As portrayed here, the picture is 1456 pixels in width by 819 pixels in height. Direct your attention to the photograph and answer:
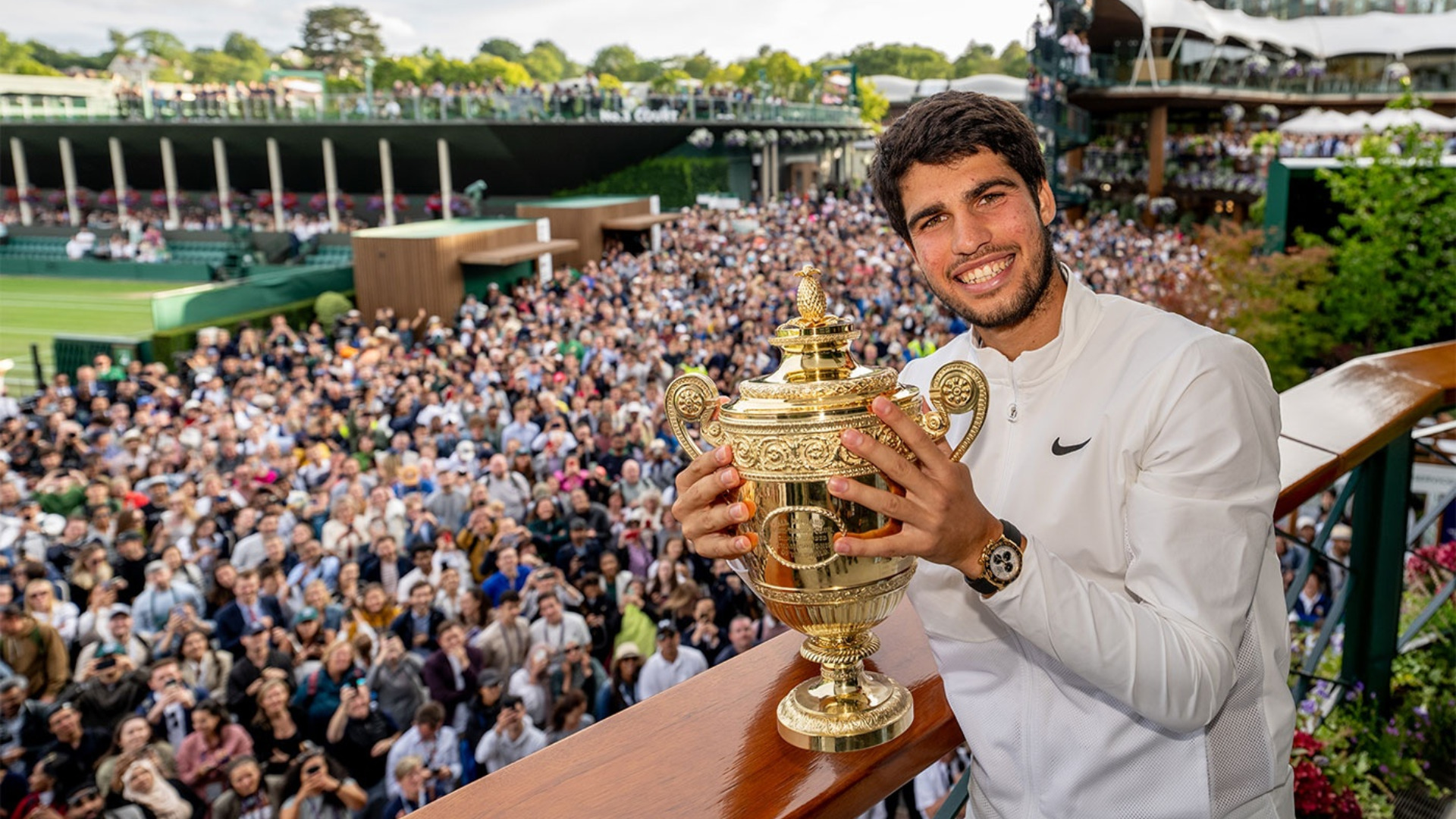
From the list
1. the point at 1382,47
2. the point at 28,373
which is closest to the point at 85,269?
the point at 28,373

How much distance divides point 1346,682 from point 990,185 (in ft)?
7.18

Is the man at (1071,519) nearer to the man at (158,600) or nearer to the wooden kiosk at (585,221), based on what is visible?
the man at (158,600)

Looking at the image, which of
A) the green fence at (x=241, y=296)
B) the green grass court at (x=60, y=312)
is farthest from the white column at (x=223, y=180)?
the green fence at (x=241, y=296)

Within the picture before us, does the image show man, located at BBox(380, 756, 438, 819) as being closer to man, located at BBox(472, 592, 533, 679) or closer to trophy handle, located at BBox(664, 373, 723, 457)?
man, located at BBox(472, 592, 533, 679)

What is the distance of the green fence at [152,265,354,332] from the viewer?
1595 centimetres

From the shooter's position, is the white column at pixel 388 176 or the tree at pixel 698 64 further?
the tree at pixel 698 64

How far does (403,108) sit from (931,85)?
63.8ft

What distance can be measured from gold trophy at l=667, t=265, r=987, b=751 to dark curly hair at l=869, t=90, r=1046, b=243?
22 cm

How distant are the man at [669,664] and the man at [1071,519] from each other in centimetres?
402

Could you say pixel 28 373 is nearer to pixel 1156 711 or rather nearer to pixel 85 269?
A: pixel 85 269

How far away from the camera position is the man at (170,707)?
476cm

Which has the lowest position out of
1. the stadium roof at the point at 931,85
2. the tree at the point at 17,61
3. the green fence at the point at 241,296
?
the green fence at the point at 241,296

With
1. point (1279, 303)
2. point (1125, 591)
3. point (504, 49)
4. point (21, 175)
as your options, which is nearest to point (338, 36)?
point (504, 49)

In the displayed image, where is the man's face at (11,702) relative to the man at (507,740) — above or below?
above
